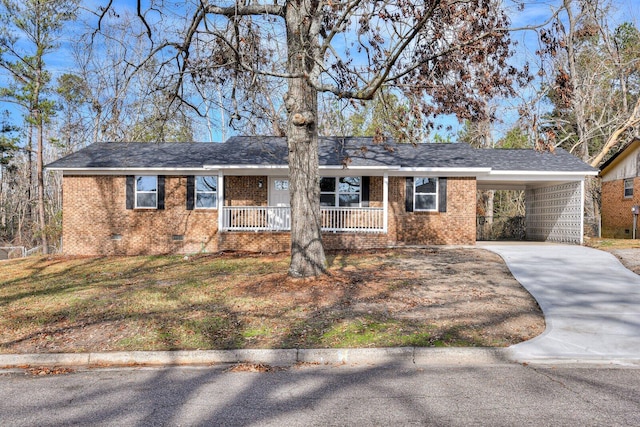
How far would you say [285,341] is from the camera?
644 centimetres

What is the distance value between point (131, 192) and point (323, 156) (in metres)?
7.14

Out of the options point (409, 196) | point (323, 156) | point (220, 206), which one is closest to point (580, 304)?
point (409, 196)

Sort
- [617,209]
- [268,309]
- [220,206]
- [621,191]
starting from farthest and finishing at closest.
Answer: [617,209] → [621,191] → [220,206] → [268,309]

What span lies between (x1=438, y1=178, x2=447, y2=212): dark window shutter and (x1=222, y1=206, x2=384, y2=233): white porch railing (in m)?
2.19

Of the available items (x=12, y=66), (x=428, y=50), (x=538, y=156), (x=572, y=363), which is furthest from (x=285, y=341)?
(x=12, y=66)

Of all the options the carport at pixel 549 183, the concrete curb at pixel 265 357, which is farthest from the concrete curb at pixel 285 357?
the carport at pixel 549 183

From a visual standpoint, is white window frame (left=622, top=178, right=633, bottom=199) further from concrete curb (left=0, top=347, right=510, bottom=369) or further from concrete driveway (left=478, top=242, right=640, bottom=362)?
concrete curb (left=0, top=347, right=510, bottom=369)

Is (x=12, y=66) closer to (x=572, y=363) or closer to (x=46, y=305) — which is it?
(x=46, y=305)

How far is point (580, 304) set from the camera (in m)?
8.46

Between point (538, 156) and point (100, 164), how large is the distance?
668 inches

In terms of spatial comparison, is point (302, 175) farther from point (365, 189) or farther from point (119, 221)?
point (119, 221)

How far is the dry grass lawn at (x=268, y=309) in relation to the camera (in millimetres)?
6516

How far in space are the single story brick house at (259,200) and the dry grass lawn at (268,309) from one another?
429 centimetres

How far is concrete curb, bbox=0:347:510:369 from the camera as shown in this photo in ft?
19.5
